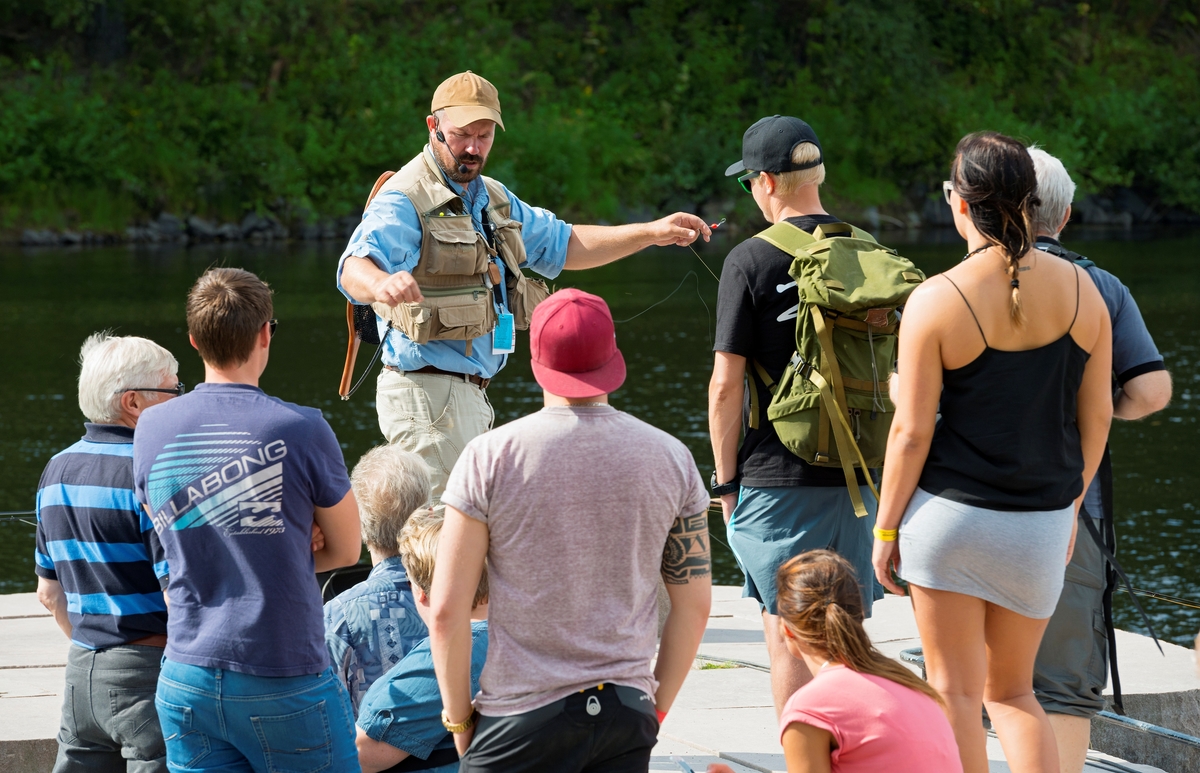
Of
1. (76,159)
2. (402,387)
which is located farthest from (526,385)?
(76,159)

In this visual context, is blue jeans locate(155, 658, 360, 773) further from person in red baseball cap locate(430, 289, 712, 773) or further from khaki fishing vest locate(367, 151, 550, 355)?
khaki fishing vest locate(367, 151, 550, 355)

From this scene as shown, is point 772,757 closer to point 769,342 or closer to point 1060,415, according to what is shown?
point 769,342

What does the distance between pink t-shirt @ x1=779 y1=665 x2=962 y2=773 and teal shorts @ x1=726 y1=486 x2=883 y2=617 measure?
0.87 metres

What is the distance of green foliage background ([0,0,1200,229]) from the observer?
30359 mm

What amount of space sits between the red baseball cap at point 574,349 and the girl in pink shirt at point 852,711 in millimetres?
614

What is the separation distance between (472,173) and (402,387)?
69 cm

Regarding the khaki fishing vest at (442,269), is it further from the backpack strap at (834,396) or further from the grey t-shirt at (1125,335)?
the grey t-shirt at (1125,335)

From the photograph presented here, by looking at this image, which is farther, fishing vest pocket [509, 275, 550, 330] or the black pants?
fishing vest pocket [509, 275, 550, 330]

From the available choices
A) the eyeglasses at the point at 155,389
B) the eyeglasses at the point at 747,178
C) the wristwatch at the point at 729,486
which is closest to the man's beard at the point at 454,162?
the eyeglasses at the point at 747,178

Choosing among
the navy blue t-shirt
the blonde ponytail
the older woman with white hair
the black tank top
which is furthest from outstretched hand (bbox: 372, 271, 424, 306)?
the black tank top

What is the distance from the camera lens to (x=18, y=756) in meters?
3.91

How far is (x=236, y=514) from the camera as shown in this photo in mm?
2643

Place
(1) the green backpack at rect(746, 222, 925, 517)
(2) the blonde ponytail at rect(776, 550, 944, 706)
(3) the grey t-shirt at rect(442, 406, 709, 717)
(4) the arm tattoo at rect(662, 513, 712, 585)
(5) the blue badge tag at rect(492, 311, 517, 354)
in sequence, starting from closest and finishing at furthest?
1. (3) the grey t-shirt at rect(442, 406, 709, 717)
2. (4) the arm tattoo at rect(662, 513, 712, 585)
3. (2) the blonde ponytail at rect(776, 550, 944, 706)
4. (1) the green backpack at rect(746, 222, 925, 517)
5. (5) the blue badge tag at rect(492, 311, 517, 354)

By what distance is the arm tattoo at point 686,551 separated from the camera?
2.55 meters
